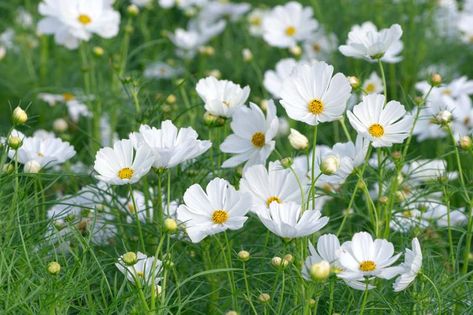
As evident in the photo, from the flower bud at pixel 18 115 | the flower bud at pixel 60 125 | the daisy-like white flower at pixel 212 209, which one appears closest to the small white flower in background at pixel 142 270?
the daisy-like white flower at pixel 212 209

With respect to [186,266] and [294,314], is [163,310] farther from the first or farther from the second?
[186,266]

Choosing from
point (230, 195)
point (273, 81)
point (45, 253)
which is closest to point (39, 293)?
point (45, 253)

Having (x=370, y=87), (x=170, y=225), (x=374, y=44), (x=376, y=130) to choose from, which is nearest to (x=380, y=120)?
(x=376, y=130)

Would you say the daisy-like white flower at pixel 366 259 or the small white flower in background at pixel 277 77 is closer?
the daisy-like white flower at pixel 366 259

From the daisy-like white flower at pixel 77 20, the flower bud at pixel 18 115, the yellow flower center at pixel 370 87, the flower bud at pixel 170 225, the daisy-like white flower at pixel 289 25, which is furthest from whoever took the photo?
the daisy-like white flower at pixel 289 25

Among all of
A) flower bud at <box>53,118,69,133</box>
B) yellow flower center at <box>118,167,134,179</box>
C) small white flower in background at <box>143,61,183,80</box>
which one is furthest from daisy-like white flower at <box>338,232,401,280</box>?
small white flower in background at <box>143,61,183,80</box>

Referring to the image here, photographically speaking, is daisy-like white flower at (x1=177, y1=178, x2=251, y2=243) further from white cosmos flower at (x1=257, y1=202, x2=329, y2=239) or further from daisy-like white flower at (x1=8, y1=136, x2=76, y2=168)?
daisy-like white flower at (x1=8, y1=136, x2=76, y2=168)

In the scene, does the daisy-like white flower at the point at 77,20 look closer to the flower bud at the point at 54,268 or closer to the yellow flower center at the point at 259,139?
the yellow flower center at the point at 259,139
